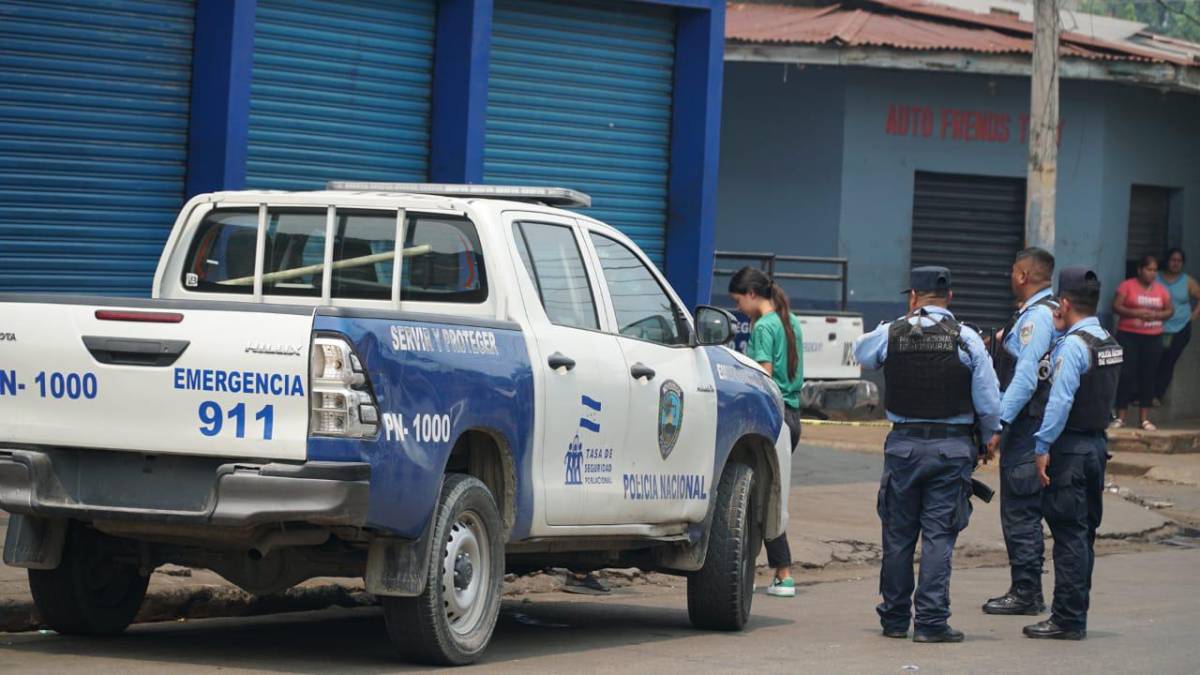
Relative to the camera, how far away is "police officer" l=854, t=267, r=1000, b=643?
29.6ft

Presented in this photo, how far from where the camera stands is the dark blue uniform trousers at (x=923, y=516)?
29.5 ft

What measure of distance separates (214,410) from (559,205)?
3027 millimetres

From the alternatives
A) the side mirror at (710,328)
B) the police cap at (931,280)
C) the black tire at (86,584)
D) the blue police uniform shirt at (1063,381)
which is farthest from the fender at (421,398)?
the blue police uniform shirt at (1063,381)

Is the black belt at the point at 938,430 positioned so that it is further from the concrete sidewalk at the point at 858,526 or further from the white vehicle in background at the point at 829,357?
the white vehicle in background at the point at 829,357

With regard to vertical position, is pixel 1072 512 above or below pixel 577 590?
above

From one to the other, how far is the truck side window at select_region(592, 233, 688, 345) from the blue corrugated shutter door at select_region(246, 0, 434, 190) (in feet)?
15.7

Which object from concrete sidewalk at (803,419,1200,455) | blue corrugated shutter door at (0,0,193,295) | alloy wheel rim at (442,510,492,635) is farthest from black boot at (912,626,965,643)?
concrete sidewalk at (803,419,1200,455)

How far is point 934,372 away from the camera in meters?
9.06

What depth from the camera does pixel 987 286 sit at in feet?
75.7

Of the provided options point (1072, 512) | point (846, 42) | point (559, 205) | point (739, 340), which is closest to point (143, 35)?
point (559, 205)

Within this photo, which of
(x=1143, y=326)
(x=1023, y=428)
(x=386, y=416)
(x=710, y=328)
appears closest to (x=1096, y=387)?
(x=1023, y=428)

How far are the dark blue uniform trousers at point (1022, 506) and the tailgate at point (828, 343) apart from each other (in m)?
10.2

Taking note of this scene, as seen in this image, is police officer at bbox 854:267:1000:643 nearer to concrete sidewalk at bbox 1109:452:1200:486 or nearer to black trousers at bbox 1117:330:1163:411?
concrete sidewalk at bbox 1109:452:1200:486

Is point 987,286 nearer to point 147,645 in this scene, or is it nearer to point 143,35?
point 143,35
